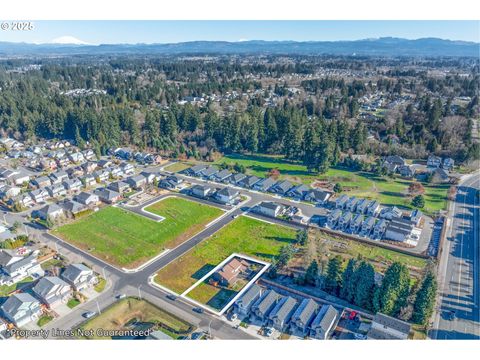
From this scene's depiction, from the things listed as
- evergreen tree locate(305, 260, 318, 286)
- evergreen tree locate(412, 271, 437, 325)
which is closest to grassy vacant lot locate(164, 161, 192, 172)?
evergreen tree locate(305, 260, 318, 286)

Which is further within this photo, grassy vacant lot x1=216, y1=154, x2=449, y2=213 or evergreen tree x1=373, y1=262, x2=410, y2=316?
grassy vacant lot x1=216, y1=154, x2=449, y2=213

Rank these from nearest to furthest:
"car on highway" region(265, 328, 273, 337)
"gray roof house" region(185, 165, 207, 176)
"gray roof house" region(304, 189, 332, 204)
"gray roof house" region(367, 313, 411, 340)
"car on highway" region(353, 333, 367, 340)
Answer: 1. "gray roof house" region(367, 313, 411, 340)
2. "car on highway" region(353, 333, 367, 340)
3. "car on highway" region(265, 328, 273, 337)
4. "gray roof house" region(304, 189, 332, 204)
5. "gray roof house" region(185, 165, 207, 176)

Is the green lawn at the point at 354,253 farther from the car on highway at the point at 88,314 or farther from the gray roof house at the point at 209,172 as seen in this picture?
the gray roof house at the point at 209,172

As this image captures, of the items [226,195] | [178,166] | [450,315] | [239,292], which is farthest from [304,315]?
[178,166]

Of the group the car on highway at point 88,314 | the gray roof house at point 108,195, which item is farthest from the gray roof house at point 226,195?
the car on highway at point 88,314

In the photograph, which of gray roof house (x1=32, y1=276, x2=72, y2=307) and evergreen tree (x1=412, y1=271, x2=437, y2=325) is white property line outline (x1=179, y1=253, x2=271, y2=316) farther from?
evergreen tree (x1=412, y1=271, x2=437, y2=325)

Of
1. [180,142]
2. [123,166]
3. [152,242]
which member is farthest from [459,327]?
[180,142]
